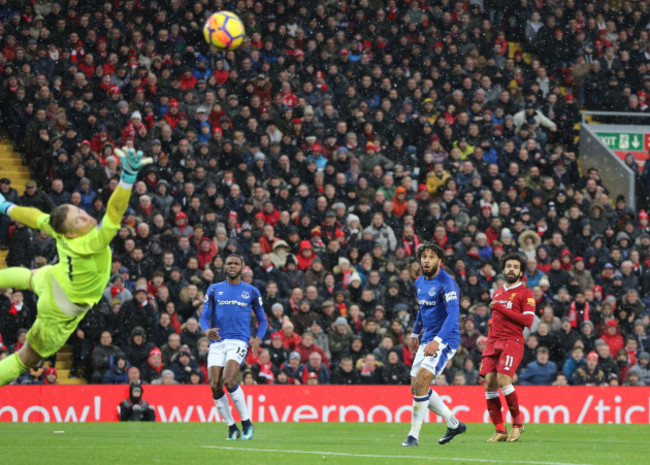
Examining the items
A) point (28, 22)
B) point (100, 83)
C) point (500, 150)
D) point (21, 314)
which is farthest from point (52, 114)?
point (500, 150)

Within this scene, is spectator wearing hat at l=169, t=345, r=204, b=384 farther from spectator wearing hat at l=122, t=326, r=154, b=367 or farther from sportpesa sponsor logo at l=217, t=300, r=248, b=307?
sportpesa sponsor logo at l=217, t=300, r=248, b=307

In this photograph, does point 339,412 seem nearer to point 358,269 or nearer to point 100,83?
point 358,269

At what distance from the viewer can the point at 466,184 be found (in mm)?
24141

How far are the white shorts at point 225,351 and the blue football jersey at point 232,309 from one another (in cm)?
7

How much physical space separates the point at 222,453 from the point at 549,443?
4472 millimetres

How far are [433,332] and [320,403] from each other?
6921 millimetres

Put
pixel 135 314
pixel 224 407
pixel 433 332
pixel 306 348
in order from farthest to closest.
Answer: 1. pixel 306 348
2. pixel 135 314
3. pixel 224 407
4. pixel 433 332

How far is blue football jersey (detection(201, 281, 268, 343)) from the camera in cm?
1446

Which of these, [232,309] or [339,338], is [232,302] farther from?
[339,338]

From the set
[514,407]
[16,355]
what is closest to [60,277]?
[16,355]

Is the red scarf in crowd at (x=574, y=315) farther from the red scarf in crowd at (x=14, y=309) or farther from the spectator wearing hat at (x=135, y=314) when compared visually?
the red scarf in crowd at (x=14, y=309)

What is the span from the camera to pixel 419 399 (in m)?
12.9

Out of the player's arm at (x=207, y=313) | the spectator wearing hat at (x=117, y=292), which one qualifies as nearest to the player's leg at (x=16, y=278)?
the player's arm at (x=207, y=313)

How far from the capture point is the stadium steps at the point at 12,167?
22.5 metres
